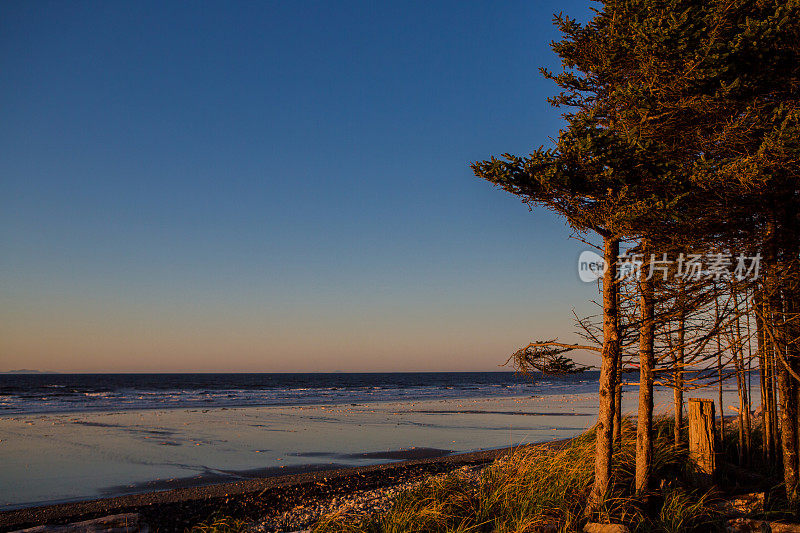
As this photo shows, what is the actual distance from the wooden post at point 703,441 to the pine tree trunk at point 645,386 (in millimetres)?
1880

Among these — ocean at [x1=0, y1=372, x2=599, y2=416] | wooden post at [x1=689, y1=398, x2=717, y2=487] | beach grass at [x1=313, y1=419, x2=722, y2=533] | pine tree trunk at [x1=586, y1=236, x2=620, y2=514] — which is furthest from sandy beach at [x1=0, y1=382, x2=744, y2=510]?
pine tree trunk at [x1=586, y1=236, x2=620, y2=514]

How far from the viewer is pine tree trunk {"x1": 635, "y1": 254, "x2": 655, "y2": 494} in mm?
7113

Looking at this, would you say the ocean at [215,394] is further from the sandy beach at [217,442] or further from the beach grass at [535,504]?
the sandy beach at [217,442]

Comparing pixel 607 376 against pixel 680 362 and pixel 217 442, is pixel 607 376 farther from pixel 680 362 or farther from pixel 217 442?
pixel 217 442

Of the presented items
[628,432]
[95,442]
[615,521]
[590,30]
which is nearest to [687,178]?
[590,30]

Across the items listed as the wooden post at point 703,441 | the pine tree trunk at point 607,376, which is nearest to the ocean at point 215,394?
the pine tree trunk at point 607,376

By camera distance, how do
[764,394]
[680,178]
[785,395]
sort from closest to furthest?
→ [680,178] → [785,395] → [764,394]

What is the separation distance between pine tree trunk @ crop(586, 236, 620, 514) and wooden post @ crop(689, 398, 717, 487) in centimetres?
294

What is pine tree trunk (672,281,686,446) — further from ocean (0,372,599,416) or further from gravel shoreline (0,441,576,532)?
gravel shoreline (0,441,576,532)

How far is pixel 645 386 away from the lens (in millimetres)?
7188

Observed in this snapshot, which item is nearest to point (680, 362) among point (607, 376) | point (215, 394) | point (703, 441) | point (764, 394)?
point (607, 376)

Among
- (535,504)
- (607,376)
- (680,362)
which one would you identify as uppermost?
(680,362)

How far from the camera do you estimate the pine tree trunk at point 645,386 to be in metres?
7.11

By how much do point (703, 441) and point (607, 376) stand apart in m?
3.58
